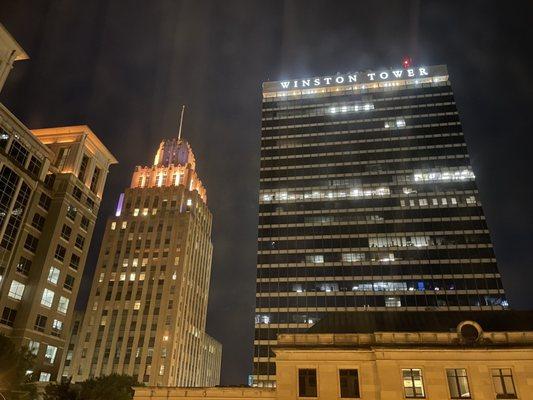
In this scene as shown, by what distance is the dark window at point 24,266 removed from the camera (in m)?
78.3

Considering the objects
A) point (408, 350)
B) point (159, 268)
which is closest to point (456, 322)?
point (408, 350)

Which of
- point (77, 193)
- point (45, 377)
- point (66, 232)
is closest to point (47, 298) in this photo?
point (66, 232)

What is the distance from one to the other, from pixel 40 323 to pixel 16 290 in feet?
24.3

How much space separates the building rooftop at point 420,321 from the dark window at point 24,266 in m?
57.5

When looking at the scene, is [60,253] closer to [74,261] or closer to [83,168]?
[74,261]

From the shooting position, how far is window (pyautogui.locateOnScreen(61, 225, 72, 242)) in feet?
284

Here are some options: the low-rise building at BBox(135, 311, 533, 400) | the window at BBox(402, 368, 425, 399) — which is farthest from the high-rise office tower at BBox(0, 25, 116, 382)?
the window at BBox(402, 368, 425, 399)

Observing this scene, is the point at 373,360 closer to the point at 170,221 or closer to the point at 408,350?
the point at 408,350

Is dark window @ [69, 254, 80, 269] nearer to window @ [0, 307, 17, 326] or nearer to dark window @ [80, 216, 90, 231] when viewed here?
dark window @ [80, 216, 90, 231]

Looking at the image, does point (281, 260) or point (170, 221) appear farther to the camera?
point (170, 221)

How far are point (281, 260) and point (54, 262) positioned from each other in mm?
51475

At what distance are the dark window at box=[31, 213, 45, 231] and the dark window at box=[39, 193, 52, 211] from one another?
2.28 metres

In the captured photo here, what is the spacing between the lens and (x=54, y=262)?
83.1 metres

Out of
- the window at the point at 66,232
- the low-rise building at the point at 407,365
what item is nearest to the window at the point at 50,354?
the window at the point at 66,232
